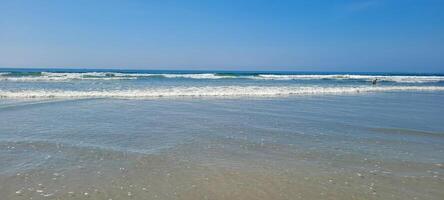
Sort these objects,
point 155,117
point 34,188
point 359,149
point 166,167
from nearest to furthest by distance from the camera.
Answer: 1. point 34,188
2. point 166,167
3. point 359,149
4. point 155,117

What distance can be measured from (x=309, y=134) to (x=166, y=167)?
411cm

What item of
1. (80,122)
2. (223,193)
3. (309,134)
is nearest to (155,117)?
(80,122)

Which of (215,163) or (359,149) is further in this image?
(359,149)

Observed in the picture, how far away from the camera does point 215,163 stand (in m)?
5.80

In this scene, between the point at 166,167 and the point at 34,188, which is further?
the point at 166,167

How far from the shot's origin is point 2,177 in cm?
488

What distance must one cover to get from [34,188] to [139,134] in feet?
11.8

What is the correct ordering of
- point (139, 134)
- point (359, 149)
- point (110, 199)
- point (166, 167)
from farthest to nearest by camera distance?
point (139, 134)
point (359, 149)
point (166, 167)
point (110, 199)

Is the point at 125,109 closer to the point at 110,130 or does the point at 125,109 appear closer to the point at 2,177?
the point at 110,130

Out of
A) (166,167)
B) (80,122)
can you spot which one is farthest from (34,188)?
(80,122)

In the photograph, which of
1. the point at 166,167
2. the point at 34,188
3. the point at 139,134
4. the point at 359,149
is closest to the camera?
the point at 34,188

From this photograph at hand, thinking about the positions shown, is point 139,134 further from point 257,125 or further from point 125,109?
point 125,109

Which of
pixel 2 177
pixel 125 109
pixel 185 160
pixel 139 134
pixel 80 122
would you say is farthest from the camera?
pixel 125 109

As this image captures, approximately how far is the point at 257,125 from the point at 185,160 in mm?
4002
